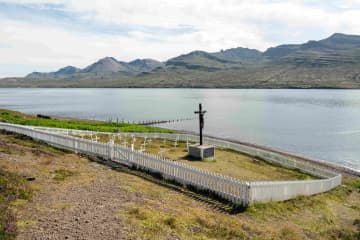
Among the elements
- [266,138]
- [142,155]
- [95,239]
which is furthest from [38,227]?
[266,138]

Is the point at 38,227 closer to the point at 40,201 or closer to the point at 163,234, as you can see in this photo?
the point at 40,201

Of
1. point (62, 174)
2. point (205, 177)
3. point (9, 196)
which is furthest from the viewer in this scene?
point (62, 174)

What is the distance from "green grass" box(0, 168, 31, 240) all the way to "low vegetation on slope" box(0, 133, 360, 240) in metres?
0.21

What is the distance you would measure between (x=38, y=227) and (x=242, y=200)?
24.3 ft

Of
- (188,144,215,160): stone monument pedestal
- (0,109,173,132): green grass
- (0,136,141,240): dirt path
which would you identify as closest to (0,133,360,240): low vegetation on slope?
(0,136,141,240): dirt path

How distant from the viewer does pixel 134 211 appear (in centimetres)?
1008

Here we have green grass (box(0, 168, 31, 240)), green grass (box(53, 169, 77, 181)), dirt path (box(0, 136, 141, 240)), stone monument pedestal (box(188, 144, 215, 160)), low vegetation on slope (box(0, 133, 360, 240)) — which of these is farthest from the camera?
stone monument pedestal (box(188, 144, 215, 160))

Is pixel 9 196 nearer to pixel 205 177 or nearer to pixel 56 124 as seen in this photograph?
pixel 205 177

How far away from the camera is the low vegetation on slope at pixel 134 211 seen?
29.1 ft

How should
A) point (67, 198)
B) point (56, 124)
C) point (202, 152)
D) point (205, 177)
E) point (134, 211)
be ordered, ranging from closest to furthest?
point (134, 211), point (67, 198), point (205, 177), point (202, 152), point (56, 124)

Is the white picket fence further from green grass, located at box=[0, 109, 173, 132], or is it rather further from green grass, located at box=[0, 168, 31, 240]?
green grass, located at box=[0, 109, 173, 132]

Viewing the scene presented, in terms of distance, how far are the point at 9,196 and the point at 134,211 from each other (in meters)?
4.02

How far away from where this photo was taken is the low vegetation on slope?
349 inches

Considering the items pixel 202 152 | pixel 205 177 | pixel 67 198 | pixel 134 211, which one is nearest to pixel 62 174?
pixel 67 198
